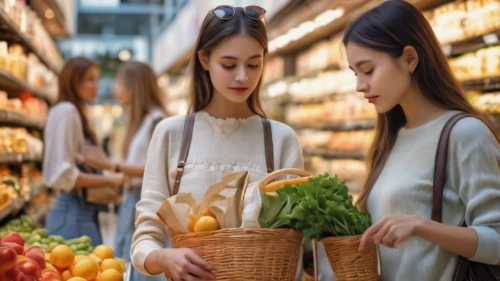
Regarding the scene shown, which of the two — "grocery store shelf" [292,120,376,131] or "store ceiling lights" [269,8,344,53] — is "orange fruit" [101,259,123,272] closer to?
"grocery store shelf" [292,120,376,131]

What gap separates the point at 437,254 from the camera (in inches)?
80.0

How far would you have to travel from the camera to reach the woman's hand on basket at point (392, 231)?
1.81 meters

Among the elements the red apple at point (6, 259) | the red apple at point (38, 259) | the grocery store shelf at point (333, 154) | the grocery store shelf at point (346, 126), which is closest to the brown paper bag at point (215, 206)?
the red apple at point (6, 259)

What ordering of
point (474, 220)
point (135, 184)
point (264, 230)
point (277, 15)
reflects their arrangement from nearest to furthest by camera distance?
point (264, 230), point (474, 220), point (135, 184), point (277, 15)

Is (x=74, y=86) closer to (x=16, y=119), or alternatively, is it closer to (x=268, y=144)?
(x=16, y=119)

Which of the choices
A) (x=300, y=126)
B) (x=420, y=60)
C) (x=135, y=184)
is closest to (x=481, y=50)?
(x=135, y=184)

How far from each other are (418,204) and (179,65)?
16328 millimetres

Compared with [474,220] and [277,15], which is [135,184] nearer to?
[474,220]

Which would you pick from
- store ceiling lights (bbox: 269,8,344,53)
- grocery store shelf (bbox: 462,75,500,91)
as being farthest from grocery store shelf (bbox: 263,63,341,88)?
grocery store shelf (bbox: 462,75,500,91)

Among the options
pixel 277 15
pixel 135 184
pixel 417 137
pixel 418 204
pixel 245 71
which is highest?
pixel 277 15

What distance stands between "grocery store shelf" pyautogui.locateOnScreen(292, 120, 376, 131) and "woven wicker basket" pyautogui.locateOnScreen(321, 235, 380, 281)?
5.36m

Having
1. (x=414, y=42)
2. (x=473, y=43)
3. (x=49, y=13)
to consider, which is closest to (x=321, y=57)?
(x=49, y=13)

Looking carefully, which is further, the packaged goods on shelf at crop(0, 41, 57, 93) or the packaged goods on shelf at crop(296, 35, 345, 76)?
the packaged goods on shelf at crop(296, 35, 345, 76)

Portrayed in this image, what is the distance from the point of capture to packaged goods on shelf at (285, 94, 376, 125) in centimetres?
768
